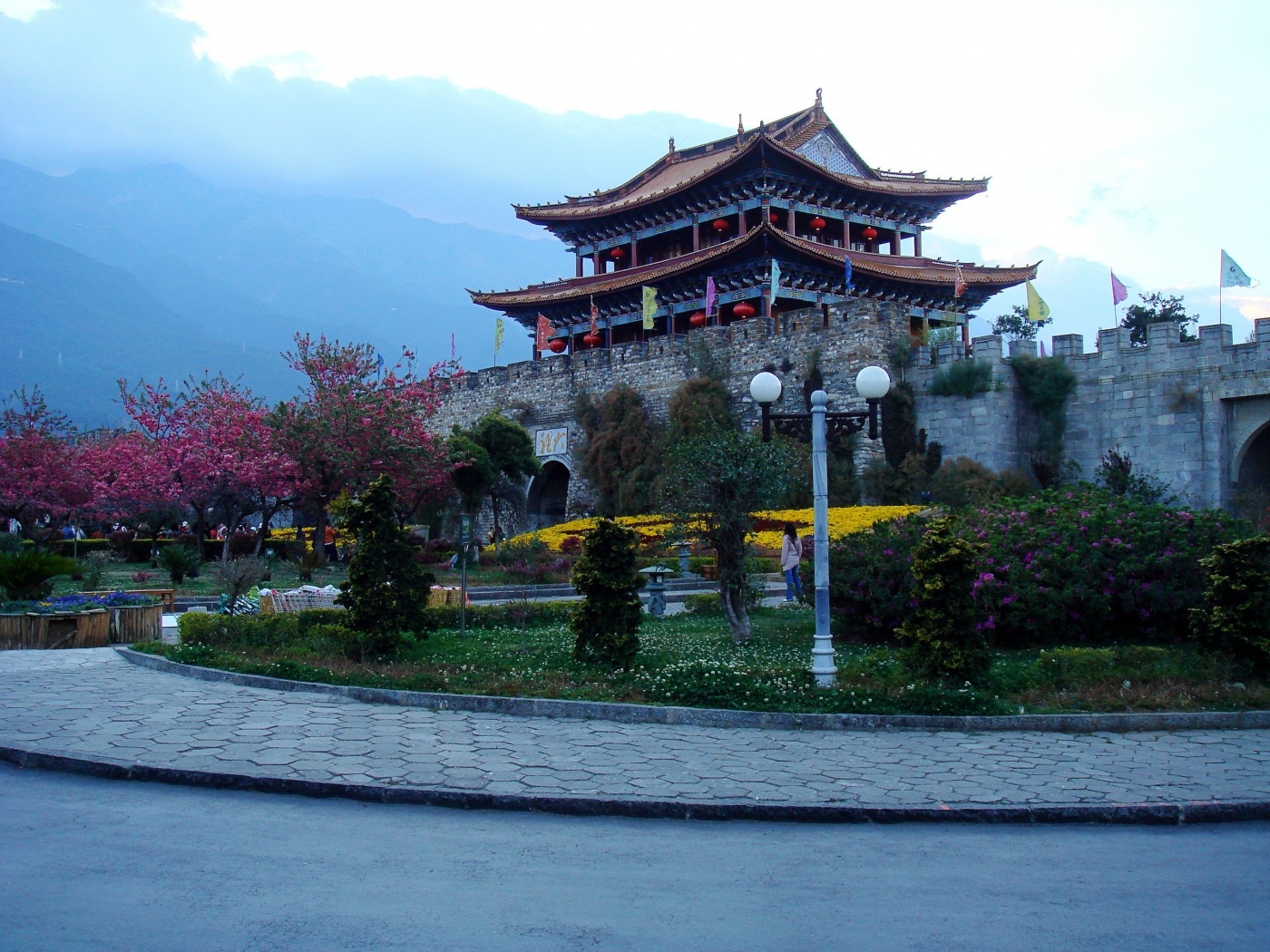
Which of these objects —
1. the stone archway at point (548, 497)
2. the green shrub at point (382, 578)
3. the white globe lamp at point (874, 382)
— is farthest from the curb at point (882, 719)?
the stone archway at point (548, 497)

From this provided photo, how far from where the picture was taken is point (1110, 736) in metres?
7.28

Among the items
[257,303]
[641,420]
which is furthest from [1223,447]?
[257,303]

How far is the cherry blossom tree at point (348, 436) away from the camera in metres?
23.3

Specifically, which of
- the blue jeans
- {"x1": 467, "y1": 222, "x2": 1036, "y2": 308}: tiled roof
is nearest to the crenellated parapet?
{"x1": 467, "y1": 222, "x2": 1036, "y2": 308}: tiled roof

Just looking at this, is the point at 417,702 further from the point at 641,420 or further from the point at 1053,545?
the point at 641,420

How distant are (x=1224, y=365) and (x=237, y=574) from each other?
1964 centimetres

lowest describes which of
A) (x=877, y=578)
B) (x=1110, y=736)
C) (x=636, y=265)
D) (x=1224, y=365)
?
(x=1110, y=736)

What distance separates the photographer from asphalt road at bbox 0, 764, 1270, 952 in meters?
3.71

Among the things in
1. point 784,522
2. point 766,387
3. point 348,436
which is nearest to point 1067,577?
point 766,387

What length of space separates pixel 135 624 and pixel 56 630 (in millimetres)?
884

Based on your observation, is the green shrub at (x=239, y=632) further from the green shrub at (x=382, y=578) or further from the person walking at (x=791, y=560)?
the person walking at (x=791, y=560)

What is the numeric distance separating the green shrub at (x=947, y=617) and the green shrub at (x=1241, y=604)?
1.96 meters

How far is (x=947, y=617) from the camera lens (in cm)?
834

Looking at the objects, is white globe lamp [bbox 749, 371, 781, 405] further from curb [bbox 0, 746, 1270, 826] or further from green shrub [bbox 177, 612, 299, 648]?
green shrub [bbox 177, 612, 299, 648]
